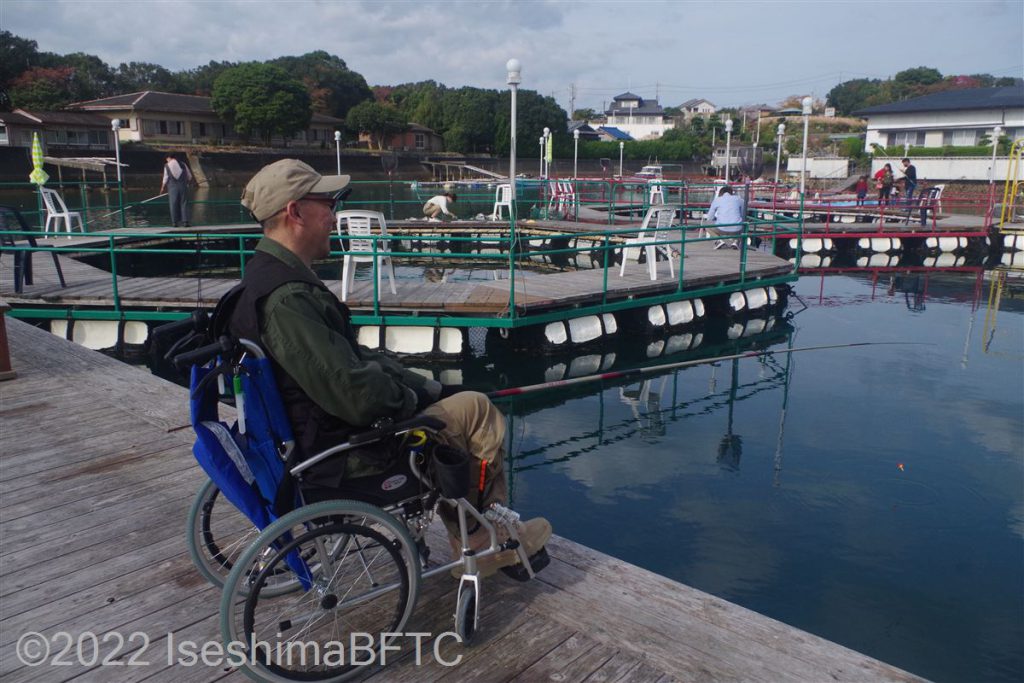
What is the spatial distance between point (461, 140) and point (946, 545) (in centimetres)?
6625

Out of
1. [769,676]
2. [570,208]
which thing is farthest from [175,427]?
[570,208]

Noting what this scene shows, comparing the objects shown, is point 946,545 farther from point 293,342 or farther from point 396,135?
point 396,135

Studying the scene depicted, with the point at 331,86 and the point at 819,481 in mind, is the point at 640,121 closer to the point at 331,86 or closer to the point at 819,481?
the point at 331,86

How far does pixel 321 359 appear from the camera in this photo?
7.09 feet

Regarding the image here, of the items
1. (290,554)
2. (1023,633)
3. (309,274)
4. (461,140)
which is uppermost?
(461,140)

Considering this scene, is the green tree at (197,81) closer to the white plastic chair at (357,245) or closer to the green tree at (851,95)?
the white plastic chair at (357,245)

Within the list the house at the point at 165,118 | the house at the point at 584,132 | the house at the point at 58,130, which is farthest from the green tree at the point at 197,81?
the house at the point at 584,132

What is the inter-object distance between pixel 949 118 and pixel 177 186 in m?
51.4

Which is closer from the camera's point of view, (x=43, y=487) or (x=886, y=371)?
(x=43, y=487)

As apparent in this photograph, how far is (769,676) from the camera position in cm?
239

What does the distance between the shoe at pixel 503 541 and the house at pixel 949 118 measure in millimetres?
54547

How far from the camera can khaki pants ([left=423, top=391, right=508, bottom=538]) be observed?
2.51 meters

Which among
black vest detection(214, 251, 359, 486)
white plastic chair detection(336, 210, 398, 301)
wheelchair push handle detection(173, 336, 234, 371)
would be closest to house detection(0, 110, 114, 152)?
white plastic chair detection(336, 210, 398, 301)

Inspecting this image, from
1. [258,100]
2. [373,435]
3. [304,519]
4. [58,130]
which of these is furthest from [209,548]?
[258,100]
